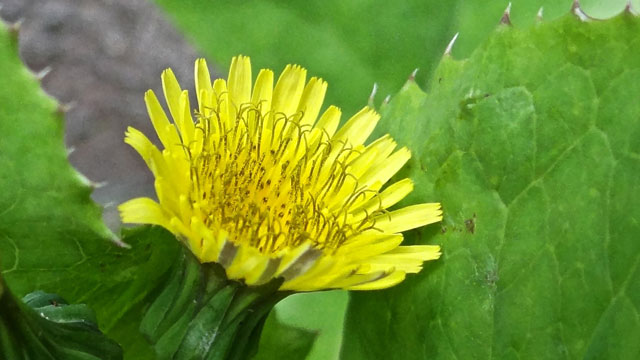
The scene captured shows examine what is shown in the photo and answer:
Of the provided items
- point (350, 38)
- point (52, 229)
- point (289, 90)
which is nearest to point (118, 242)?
point (52, 229)

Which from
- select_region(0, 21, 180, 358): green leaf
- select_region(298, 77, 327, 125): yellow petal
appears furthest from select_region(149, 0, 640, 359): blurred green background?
select_region(0, 21, 180, 358): green leaf

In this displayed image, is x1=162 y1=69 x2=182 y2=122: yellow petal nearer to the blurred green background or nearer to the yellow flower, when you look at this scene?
the yellow flower

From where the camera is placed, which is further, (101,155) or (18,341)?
(101,155)

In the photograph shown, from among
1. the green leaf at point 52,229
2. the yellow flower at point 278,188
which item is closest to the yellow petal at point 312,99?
the yellow flower at point 278,188

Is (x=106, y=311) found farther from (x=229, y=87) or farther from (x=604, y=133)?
(x=604, y=133)

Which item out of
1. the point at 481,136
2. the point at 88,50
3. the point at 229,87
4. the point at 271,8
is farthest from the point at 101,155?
the point at 481,136

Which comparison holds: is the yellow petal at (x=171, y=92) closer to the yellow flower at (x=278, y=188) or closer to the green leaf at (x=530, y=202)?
the yellow flower at (x=278, y=188)

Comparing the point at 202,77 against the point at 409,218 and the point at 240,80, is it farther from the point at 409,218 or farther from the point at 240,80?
the point at 409,218
